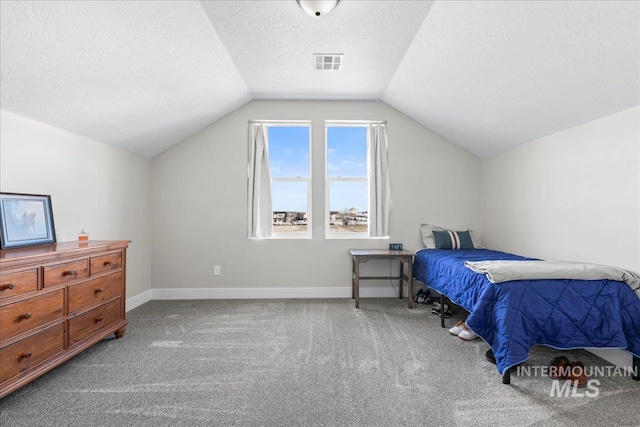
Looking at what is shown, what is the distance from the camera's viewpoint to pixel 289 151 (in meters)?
4.22

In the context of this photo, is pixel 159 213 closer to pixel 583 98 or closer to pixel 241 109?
pixel 241 109

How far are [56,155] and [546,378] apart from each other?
4.12 m

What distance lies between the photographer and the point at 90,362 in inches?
89.1

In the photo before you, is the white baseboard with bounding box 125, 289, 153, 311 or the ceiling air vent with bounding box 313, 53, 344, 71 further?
the white baseboard with bounding box 125, 289, 153, 311

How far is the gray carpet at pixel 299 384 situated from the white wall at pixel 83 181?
42.8 inches

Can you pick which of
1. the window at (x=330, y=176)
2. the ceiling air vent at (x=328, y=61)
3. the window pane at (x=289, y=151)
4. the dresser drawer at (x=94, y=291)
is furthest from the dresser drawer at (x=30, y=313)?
the ceiling air vent at (x=328, y=61)

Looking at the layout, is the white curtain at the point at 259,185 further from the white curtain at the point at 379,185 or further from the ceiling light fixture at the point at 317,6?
the ceiling light fixture at the point at 317,6

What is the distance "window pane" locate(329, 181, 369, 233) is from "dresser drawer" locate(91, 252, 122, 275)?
2.45 metres

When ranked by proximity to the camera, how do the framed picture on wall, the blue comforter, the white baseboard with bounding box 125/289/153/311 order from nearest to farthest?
1. the blue comforter
2. the framed picture on wall
3. the white baseboard with bounding box 125/289/153/311

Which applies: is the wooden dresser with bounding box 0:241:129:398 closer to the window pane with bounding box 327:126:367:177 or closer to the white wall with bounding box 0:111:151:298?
the white wall with bounding box 0:111:151:298

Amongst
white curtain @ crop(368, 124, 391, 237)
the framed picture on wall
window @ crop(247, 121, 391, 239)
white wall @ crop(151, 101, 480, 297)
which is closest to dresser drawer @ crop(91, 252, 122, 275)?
the framed picture on wall

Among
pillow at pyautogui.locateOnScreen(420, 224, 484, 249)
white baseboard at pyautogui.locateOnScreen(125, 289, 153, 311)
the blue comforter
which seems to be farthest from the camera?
pillow at pyautogui.locateOnScreen(420, 224, 484, 249)

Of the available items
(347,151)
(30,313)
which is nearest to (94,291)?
(30,313)

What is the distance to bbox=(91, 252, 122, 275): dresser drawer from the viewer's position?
239 centimetres
